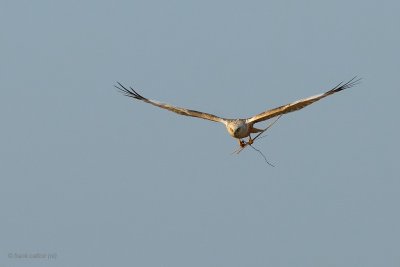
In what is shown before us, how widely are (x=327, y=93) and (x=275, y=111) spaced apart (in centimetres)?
205

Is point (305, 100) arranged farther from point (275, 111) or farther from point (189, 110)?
point (189, 110)

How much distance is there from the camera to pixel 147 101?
2532 inches

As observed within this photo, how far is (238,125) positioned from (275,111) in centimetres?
144

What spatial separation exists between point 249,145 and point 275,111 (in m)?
1.70

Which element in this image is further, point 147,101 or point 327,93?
point 147,101

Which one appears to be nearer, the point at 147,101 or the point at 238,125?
the point at 238,125

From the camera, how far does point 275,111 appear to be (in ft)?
198

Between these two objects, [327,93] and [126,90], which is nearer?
[327,93]

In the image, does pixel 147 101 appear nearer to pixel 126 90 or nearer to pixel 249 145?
pixel 126 90

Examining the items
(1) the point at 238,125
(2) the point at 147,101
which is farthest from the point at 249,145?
(2) the point at 147,101

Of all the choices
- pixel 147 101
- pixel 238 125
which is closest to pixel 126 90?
pixel 147 101

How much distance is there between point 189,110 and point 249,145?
3355 millimetres

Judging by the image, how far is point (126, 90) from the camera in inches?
2530

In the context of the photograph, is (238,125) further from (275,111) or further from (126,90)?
(126,90)
